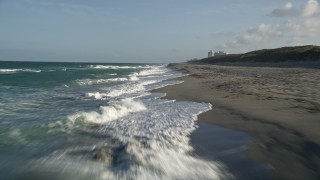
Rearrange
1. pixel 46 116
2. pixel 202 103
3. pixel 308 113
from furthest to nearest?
pixel 202 103 → pixel 46 116 → pixel 308 113

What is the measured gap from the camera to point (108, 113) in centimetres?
1015

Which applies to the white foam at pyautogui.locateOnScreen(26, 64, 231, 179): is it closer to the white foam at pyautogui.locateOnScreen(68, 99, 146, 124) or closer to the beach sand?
the white foam at pyautogui.locateOnScreen(68, 99, 146, 124)

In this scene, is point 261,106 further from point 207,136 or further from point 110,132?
point 110,132

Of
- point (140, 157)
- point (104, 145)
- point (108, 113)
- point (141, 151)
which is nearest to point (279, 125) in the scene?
point (141, 151)

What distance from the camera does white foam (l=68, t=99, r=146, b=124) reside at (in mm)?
9438

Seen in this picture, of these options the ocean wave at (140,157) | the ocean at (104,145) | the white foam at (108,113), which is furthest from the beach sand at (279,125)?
the white foam at (108,113)

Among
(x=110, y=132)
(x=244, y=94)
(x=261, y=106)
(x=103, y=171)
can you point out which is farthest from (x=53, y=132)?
(x=244, y=94)

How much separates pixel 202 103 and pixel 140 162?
7.23m

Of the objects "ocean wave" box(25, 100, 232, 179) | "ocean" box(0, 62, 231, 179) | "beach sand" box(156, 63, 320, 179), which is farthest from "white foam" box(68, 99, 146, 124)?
"beach sand" box(156, 63, 320, 179)

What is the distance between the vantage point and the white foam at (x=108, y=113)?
9438 mm

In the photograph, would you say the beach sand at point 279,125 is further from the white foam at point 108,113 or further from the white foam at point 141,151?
the white foam at point 108,113

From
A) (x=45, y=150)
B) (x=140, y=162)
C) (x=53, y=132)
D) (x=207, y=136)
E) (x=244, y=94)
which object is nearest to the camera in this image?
(x=140, y=162)

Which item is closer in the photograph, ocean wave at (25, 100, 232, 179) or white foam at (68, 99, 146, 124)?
ocean wave at (25, 100, 232, 179)

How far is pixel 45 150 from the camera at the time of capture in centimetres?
650
